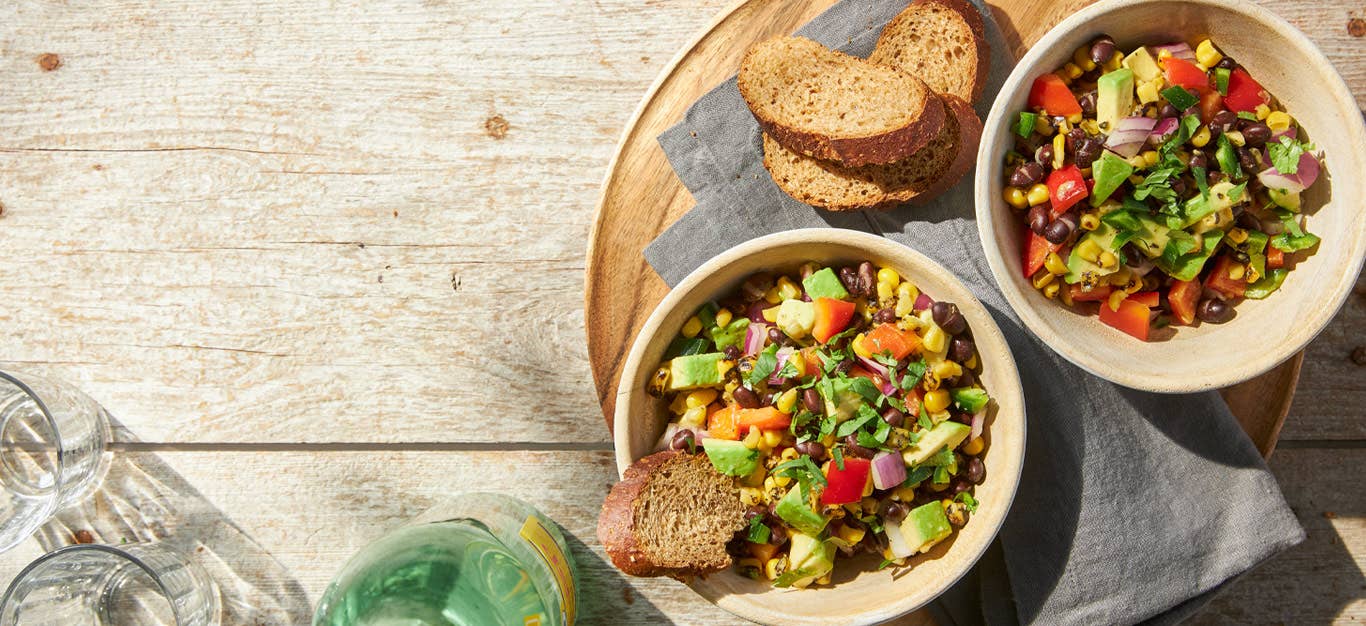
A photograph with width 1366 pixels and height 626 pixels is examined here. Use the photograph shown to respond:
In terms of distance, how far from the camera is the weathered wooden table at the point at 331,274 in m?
3.16

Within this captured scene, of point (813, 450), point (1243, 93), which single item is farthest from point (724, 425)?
point (1243, 93)

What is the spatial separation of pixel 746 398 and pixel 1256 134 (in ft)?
4.91

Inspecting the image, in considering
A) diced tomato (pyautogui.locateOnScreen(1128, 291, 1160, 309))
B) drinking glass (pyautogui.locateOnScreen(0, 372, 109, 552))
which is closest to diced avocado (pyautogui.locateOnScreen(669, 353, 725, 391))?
diced tomato (pyautogui.locateOnScreen(1128, 291, 1160, 309))

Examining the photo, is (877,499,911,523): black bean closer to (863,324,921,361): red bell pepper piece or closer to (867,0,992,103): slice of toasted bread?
(863,324,921,361): red bell pepper piece

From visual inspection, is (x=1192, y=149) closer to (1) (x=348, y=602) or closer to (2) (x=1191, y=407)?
(2) (x=1191, y=407)

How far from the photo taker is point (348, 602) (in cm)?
264

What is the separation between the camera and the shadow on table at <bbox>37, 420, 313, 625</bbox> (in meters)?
3.26

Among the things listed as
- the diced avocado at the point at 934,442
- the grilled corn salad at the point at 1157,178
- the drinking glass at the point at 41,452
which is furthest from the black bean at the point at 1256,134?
the drinking glass at the point at 41,452

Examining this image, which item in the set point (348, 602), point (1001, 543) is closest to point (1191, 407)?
point (1001, 543)

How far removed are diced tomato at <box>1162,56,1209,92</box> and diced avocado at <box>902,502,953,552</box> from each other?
4.25 feet

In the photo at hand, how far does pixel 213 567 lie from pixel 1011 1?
3.25 m

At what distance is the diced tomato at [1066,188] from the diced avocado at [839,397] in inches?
28.2

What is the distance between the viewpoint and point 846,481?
2.39 m

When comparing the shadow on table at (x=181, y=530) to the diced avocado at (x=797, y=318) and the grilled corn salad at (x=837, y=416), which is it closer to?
the grilled corn salad at (x=837, y=416)
